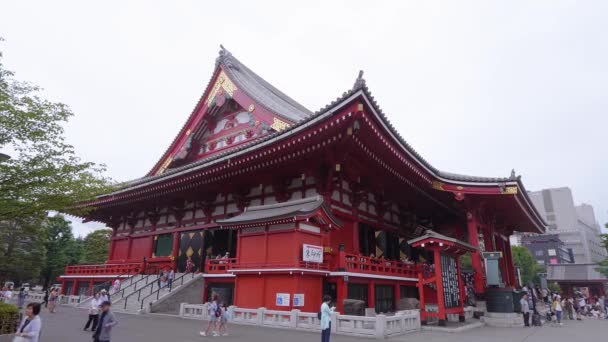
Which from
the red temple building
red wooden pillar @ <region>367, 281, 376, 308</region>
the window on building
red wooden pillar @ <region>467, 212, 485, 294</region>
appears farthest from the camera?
the window on building

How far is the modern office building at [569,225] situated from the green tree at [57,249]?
83.4 meters

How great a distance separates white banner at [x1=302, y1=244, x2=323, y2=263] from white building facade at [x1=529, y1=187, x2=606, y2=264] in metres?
84.7

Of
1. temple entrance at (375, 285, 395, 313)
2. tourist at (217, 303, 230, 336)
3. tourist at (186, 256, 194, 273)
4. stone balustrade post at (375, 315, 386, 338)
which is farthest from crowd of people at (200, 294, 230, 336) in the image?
tourist at (186, 256, 194, 273)

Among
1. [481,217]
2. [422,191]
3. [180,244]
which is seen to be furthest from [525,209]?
[180,244]

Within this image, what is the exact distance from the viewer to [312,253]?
13625mm

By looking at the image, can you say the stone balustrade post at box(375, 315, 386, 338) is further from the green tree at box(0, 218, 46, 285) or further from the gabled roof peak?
the green tree at box(0, 218, 46, 285)

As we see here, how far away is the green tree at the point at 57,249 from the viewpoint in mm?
45062

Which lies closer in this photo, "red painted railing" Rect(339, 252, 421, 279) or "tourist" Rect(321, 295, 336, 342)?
"tourist" Rect(321, 295, 336, 342)

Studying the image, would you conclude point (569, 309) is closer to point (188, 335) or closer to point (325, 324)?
point (325, 324)

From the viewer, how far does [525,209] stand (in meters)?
21.9

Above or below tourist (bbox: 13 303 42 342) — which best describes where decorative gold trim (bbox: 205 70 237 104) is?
above

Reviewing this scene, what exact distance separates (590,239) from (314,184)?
309ft

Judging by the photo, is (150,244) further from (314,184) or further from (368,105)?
(368,105)

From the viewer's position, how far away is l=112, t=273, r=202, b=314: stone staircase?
16.9 meters
